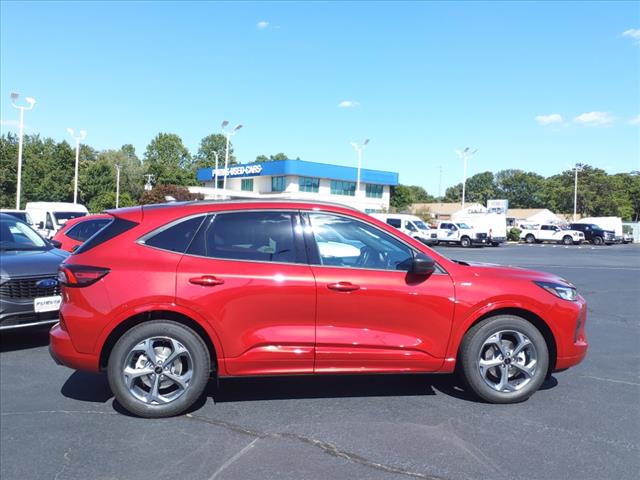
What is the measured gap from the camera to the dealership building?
197ft

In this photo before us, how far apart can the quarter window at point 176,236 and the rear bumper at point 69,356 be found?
99 cm

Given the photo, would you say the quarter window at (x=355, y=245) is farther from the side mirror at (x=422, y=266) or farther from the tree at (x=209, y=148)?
the tree at (x=209, y=148)

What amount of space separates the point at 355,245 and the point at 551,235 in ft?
151

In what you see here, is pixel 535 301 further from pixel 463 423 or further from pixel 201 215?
pixel 201 215

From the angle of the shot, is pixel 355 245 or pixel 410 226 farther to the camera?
pixel 410 226

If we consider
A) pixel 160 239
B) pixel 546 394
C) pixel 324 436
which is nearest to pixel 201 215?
pixel 160 239

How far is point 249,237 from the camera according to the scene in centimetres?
445

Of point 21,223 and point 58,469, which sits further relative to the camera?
point 21,223

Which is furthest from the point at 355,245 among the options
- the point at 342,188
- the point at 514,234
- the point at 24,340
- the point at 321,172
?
the point at 342,188

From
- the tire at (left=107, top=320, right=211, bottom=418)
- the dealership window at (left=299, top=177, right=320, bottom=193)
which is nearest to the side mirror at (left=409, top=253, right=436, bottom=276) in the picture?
the tire at (left=107, top=320, right=211, bottom=418)

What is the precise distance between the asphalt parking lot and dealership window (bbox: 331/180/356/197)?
59.6 m

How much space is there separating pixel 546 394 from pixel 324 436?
224cm

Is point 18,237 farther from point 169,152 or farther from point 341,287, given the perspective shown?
point 169,152

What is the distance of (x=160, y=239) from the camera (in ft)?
14.4
